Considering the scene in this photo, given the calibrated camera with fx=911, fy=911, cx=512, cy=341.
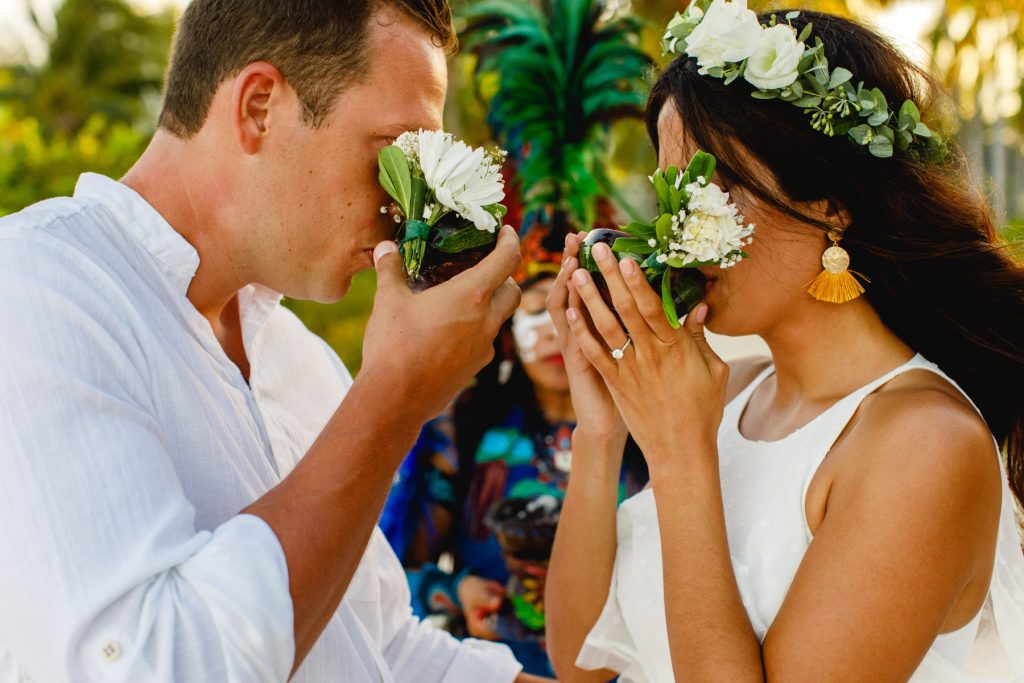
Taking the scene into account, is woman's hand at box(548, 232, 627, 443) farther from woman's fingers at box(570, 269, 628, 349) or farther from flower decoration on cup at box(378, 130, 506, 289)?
flower decoration on cup at box(378, 130, 506, 289)

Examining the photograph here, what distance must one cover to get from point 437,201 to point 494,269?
321mm

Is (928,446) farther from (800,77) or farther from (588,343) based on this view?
(800,77)

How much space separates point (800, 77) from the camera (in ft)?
7.91

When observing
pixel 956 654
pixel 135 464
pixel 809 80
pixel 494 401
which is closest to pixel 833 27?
pixel 809 80

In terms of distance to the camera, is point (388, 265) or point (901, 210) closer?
point (388, 265)

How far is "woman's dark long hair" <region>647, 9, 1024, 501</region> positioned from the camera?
2.43m

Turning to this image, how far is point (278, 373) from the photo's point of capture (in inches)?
105

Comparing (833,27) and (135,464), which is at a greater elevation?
(833,27)

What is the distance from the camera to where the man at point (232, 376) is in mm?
1525

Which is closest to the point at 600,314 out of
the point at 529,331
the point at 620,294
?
the point at 620,294

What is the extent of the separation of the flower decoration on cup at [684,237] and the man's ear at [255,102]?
906 mm

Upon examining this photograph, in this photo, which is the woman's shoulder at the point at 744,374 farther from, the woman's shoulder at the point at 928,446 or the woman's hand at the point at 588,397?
the woman's shoulder at the point at 928,446

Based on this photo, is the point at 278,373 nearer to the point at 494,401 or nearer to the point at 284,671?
the point at 284,671

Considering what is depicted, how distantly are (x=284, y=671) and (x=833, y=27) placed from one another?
2.19 meters
